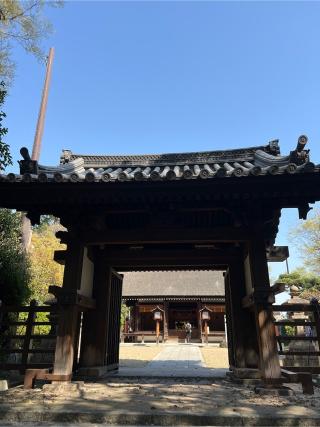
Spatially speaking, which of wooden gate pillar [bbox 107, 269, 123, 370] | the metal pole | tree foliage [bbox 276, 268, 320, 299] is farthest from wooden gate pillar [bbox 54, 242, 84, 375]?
tree foliage [bbox 276, 268, 320, 299]

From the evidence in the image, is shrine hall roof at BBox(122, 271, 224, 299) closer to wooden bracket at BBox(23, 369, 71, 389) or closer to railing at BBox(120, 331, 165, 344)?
railing at BBox(120, 331, 165, 344)

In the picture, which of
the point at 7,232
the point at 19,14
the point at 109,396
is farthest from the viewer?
the point at 19,14

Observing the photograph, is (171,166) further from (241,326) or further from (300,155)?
(241,326)

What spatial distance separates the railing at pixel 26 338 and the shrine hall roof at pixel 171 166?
9.38 ft

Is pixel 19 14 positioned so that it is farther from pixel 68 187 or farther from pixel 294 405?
pixel 294 405

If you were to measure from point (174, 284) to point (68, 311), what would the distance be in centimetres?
2594

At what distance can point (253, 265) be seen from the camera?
577cm

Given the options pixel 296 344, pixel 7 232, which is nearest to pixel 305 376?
pixel 296 344

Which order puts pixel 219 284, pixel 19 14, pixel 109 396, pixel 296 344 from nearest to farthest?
pixel 109 396 < pixel 296 344 < pixel 19 14 < pixel 219 284

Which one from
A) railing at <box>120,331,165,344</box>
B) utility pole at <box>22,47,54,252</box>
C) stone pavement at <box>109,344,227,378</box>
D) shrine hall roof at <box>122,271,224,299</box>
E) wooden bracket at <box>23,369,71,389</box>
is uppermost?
utility pole at <box>22,47,54,252</box>

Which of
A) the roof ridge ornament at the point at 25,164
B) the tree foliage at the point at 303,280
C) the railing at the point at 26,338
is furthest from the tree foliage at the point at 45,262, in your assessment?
the tree foliage at the point at 303,280

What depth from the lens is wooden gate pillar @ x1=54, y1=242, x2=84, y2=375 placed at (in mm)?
5461

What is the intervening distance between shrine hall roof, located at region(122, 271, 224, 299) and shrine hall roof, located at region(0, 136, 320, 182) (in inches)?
866

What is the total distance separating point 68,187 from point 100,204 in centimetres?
76
